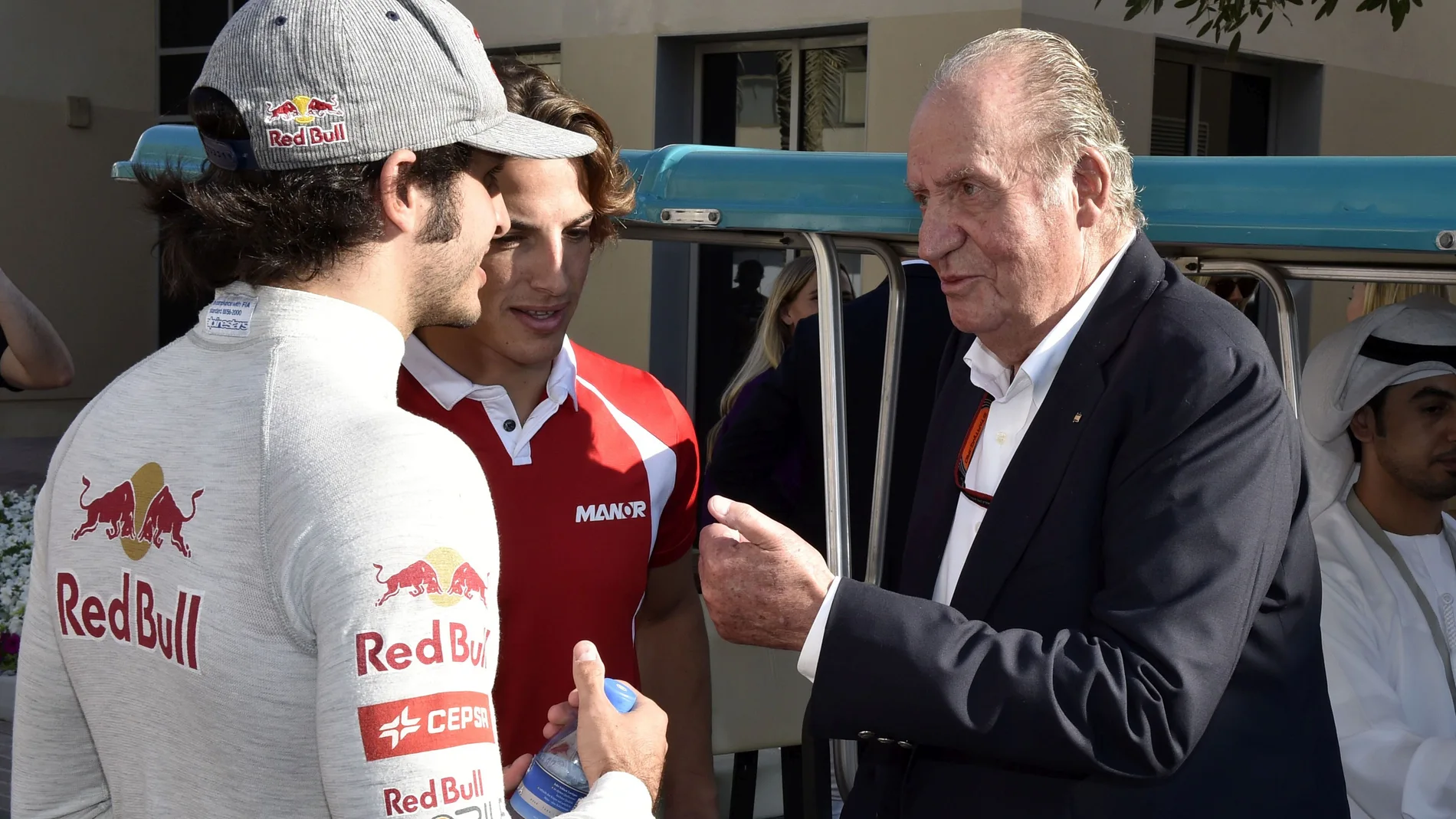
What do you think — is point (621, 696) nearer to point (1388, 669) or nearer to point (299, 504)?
point (299, 504)

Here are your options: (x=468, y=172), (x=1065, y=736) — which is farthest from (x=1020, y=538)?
(x=468, y=172)

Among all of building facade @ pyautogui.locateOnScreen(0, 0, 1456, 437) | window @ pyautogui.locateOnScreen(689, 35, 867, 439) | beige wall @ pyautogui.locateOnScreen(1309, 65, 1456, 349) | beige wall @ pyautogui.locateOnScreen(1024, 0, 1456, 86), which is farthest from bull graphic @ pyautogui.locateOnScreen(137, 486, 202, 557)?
beige wall @ pyautogui.locateOnScreen(1309, 65, 1456, 349)

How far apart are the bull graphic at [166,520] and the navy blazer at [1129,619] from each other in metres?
0.83

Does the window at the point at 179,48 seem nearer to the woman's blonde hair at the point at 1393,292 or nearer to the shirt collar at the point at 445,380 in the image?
the shirt collar at the point at 445,380

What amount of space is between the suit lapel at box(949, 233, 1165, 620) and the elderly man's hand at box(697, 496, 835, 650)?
224 millimetres

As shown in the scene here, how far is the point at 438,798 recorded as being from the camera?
112 cm

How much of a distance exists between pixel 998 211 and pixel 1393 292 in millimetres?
1647

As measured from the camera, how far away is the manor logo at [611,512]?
2.32 metres

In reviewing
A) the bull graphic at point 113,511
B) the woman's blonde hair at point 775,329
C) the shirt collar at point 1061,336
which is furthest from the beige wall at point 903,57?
the bull graphic at point 113,511

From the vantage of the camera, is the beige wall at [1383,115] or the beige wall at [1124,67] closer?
the beige wall at [1124,67]

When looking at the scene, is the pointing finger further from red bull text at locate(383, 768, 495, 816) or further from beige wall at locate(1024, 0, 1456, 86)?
beige wall at locate(1024, 0, 1456, 86)

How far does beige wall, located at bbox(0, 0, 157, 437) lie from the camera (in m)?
13.0

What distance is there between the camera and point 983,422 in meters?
2.11

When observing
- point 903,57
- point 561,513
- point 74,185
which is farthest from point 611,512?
point 74,185
